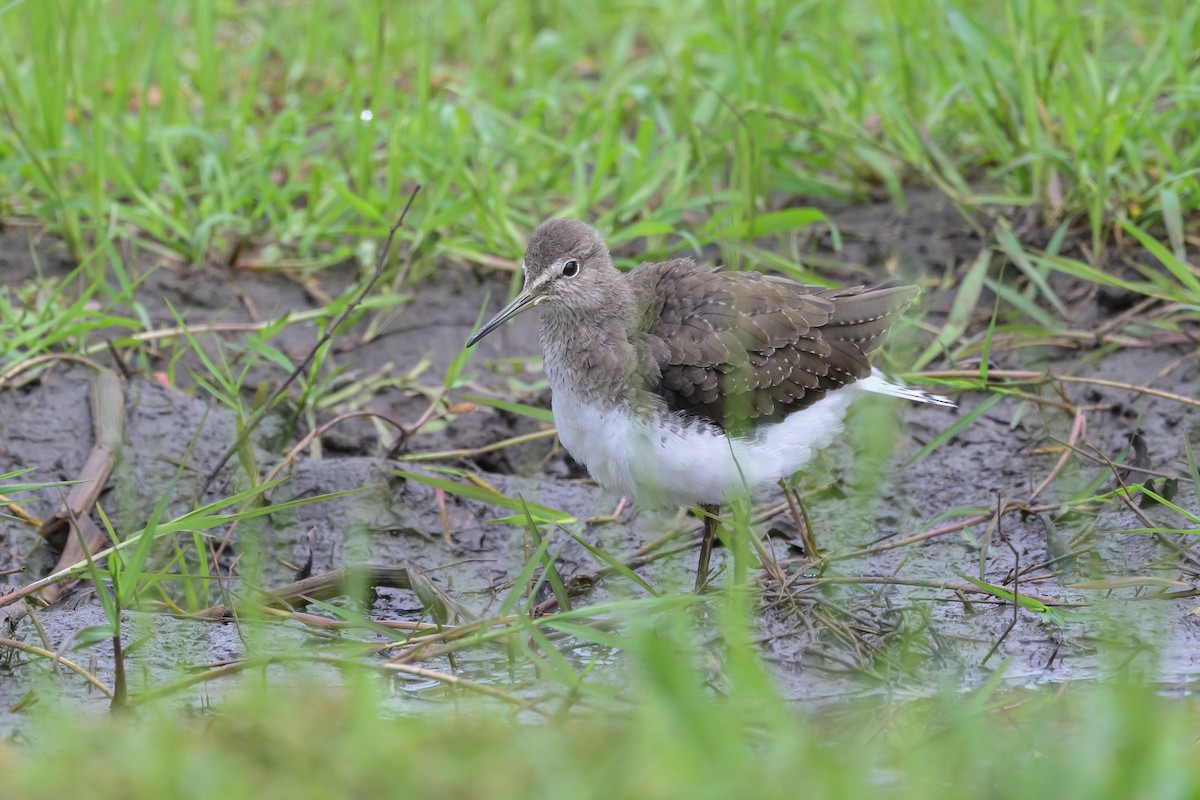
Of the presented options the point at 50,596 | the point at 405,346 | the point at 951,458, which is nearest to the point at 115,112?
the point at 405,346

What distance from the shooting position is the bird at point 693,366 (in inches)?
189

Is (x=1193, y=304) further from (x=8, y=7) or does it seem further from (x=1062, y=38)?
(x=8, y=7)

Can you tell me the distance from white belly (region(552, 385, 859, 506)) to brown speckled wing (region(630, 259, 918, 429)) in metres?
0.12

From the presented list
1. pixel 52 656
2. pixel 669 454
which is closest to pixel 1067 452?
pixel 669 454

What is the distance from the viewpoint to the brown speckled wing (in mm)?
4945

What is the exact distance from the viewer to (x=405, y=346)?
6.70 meters

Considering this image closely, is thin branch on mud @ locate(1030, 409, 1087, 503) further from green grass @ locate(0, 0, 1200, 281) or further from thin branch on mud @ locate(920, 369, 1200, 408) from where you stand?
green grass @ locate(0, 0, 1200, 281)

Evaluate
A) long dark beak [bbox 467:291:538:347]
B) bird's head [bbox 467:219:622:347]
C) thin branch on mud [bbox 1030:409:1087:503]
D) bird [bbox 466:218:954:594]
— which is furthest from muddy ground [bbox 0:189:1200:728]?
bird's head [bbox 467:219:622:347]

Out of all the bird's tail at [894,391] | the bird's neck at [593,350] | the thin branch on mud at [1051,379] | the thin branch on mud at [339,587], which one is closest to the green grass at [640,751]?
the thin branch on mud at [339,587]

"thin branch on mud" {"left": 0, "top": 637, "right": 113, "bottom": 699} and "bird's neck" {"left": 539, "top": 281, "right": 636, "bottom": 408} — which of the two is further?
"bird's neck" {"left": 539, "top": 281, "right": 636, "bottom": 408}

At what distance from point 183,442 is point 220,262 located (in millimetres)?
1564

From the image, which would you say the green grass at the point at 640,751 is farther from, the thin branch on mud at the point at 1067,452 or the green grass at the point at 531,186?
the thin branch on mud at the point at 1067,452

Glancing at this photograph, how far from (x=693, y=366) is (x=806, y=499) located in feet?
3.66

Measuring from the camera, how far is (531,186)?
7227 millimetres
